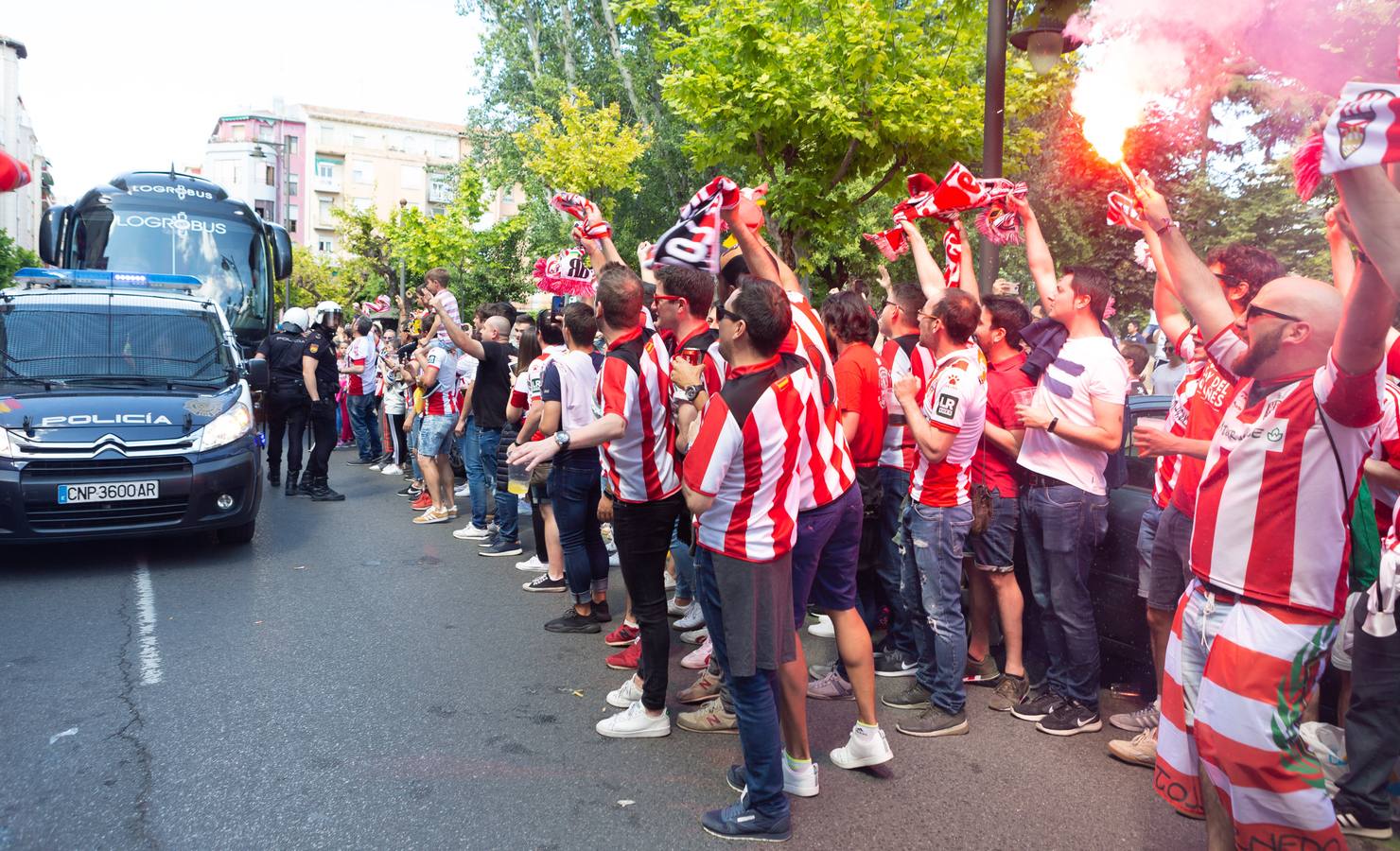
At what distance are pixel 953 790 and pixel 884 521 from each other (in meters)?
1.79

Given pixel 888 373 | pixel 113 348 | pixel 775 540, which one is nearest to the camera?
pixel 775 540

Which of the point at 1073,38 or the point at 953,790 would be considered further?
the point at 1073,38

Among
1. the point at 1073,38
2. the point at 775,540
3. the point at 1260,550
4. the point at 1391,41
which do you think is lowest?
the point at 775,540

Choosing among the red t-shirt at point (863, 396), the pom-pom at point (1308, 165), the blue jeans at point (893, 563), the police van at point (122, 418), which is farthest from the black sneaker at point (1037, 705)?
the police van at point (122, 418)

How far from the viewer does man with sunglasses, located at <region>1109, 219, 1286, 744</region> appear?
3.85m

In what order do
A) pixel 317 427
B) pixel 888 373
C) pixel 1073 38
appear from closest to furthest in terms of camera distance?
1. pixel 888 373
2. pixel 1073 38
3. pixel 317 427

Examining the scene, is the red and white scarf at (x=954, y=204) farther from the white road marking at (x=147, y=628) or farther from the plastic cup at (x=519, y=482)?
the white road marking at (x=147, y=628)

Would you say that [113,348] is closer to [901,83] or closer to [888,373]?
[888,373]

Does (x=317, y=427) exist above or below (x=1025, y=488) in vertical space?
below

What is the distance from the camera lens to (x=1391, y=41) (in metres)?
12.4

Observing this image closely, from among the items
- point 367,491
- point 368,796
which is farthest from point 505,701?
point 367,491

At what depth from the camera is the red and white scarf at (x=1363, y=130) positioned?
192 cm

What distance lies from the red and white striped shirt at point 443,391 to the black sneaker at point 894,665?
5.43 meters

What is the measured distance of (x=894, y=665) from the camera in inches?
214
